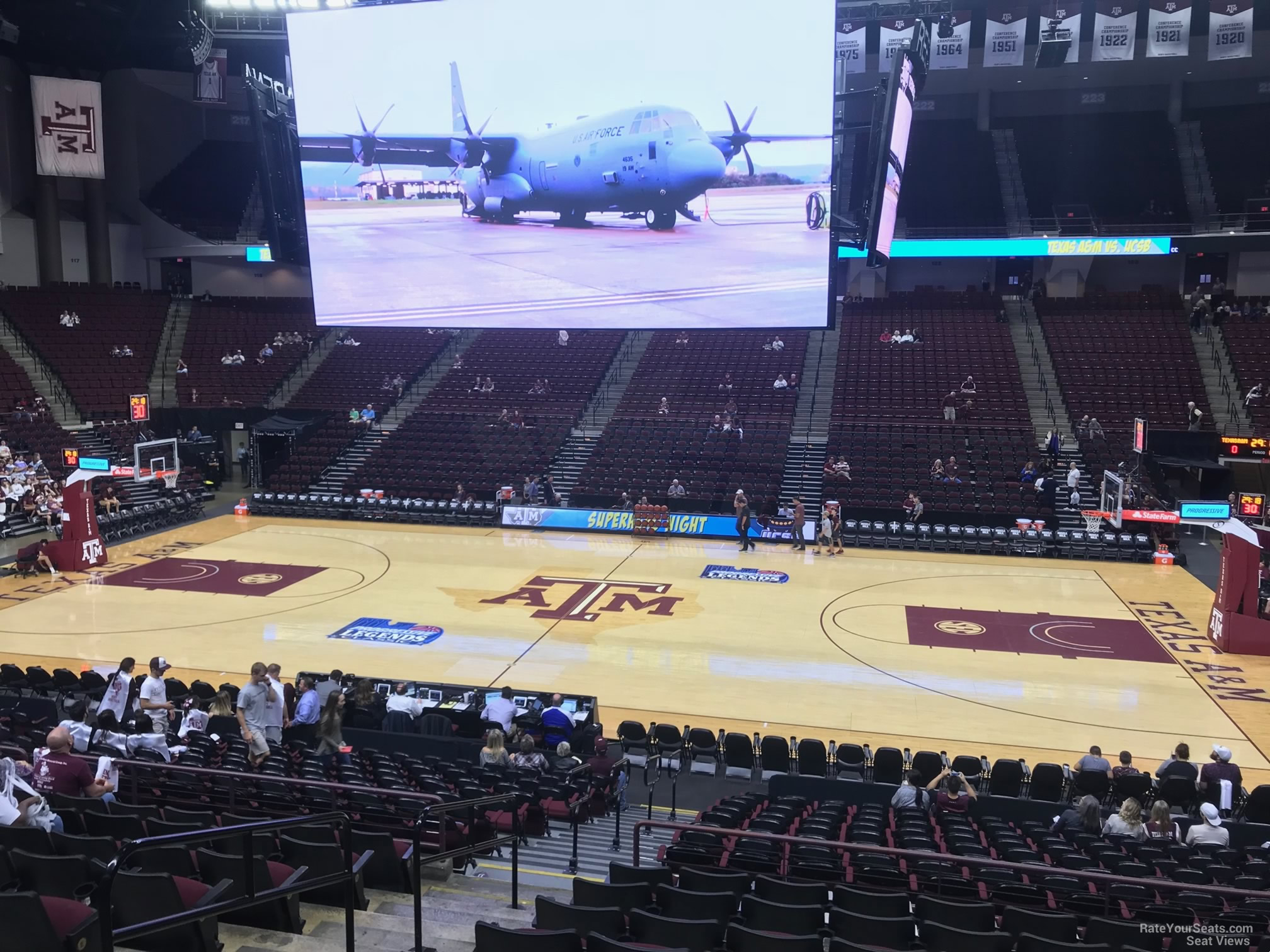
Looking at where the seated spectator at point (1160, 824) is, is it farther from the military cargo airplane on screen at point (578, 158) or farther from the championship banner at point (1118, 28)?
the championship banner at point (1118, 28)

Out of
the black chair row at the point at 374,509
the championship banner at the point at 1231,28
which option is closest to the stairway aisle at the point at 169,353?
the black chair row at the point at 374,509

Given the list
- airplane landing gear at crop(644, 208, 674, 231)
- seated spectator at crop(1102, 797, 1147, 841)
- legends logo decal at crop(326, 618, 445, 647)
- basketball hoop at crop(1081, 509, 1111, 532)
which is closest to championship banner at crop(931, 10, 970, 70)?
airplane landing gear at crop(644, 208, 674, 231)

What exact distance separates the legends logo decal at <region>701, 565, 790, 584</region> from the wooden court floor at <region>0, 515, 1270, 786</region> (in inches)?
8.3

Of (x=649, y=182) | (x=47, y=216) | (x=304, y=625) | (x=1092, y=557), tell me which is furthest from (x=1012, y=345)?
(x=47, y=216)

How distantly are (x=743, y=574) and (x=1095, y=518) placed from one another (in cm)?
977

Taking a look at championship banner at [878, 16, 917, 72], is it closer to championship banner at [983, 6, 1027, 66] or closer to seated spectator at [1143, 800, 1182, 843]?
championship banner at [983, 6, 1027, 66]

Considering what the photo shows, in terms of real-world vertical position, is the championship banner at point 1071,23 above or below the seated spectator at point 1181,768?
above

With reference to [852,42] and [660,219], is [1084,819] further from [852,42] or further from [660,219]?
[852,42]

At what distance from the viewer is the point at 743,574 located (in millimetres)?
23750

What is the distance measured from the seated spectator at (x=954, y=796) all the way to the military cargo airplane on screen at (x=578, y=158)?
15.6 metres

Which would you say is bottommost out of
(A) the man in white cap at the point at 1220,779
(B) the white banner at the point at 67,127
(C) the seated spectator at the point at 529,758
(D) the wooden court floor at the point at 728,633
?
(D) the wooden court floor at the point at 728,633

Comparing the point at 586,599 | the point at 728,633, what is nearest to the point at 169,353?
the point at 586,599

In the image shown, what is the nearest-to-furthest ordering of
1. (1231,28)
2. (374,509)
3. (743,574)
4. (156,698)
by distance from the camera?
(156,698), (743,574), (1231,28), (374,509)

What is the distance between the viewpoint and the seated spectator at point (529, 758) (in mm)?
11398
